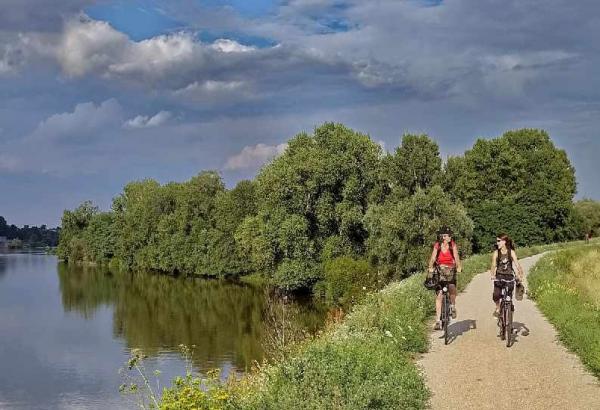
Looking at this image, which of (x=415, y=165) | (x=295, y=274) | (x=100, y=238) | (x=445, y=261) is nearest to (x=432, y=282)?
(x=445, y=261)

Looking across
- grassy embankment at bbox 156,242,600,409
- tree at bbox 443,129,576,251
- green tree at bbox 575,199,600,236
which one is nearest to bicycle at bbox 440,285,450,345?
grassy embankment at bbox 156,242,600,409

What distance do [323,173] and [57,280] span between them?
134 feet

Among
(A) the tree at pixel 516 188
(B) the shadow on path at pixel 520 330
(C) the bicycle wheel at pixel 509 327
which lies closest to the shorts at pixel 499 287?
(C) the bicycle wheel at pixel 509 327

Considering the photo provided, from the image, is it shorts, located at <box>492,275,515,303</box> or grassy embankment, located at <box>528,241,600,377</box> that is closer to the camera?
grassy embankment, located at <box>528,241,600,377</box>

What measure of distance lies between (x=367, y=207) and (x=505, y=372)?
36.1 m

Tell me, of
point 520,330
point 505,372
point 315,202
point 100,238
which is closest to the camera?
point 505,372

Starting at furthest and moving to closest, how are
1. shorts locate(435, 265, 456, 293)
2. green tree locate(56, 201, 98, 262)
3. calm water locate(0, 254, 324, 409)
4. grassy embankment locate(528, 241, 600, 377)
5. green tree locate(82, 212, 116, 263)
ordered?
green tree locate(56, 201, 98, 262)
green tree locate(82, 212, 116, 263)
calm water locate(0, 254, 324, 409)
shorts locate(435, 265, 456, 293)
grassy embankment locate(528, 241, 600, 377)

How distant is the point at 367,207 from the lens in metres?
46.1

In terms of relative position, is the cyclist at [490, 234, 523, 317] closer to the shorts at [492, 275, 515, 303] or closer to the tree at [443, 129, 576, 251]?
the shorts at [492, 275, 515, 303]

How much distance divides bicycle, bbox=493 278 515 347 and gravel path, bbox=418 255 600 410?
0.55ft

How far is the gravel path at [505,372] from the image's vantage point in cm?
852

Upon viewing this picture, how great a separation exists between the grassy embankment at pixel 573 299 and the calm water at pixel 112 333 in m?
6.97

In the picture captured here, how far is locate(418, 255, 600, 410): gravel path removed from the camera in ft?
28.0

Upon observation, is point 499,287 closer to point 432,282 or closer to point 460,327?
point 432,282
